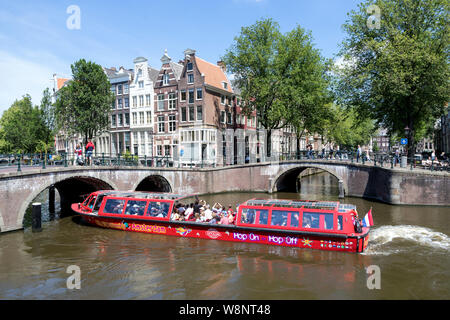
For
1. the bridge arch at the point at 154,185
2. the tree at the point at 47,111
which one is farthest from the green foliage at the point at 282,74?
the tree at the point at 47,111

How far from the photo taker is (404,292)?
1077 cm

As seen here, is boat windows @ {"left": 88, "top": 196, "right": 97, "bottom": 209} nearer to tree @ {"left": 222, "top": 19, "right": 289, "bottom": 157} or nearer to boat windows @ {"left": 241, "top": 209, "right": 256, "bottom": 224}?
boat windows @ {"left": 241, "top": 209, "right": 256, "bottom": 224}

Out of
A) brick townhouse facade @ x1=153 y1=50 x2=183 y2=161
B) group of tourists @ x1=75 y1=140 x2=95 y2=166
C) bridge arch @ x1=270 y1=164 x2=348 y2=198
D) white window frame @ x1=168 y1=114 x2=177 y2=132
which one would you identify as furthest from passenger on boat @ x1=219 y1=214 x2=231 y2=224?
white window frame @ x1=168 y1=114 x2=177 y2=132

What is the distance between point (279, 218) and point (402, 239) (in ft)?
20.6

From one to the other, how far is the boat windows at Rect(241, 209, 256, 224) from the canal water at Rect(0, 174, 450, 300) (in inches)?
44.6

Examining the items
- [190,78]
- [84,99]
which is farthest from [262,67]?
[84,99]

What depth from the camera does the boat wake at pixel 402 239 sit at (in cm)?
1484

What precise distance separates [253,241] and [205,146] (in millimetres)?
26705

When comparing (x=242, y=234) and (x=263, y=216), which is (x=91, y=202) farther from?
(x=263, y=216)

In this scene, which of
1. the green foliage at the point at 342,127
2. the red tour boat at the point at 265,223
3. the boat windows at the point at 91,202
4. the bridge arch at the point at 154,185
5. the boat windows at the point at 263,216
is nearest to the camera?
the red tour boat at the point at 265,223

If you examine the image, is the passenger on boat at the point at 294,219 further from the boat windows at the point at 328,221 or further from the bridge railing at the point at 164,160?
the bridge railing at the point at 164,160

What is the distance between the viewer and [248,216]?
16.3 metres
